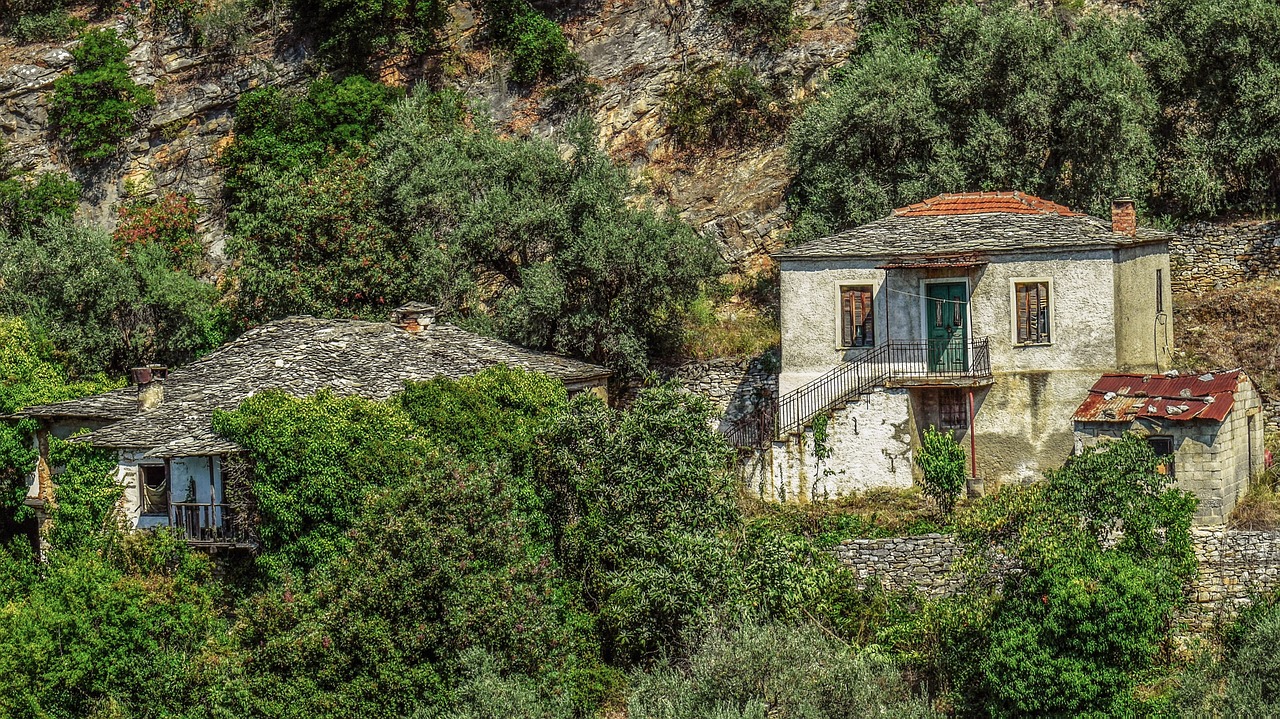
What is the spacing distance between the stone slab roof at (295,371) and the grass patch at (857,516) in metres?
5.93

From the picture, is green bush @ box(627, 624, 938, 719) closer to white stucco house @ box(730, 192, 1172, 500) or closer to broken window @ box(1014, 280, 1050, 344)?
white stucco house @ box(730, 192, 1172, 500)

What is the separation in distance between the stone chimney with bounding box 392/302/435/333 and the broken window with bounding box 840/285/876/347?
9442mm

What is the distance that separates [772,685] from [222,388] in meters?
14.0

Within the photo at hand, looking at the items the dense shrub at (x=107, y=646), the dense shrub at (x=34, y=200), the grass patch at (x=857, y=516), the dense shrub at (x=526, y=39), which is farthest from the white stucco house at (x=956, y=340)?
the dense shrub at (x=34, y=200)

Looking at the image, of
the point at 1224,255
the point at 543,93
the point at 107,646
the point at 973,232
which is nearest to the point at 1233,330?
the point at 1224,255

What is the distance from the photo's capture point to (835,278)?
3083cm

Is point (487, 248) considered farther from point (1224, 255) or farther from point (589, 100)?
point (1224, 255)

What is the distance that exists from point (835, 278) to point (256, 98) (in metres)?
23.4

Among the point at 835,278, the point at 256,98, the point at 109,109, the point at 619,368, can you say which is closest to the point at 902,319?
the point at 835,278

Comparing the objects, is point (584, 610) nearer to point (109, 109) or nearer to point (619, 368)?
point (619, 368)

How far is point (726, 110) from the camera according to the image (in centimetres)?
4388

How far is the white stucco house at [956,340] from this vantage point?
29109mm

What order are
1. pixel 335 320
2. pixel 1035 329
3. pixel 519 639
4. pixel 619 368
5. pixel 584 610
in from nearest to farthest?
pixel 519 639 < pixel 584 610 < pixel 1035 329 < pixel 335 320 < pixel 619 368

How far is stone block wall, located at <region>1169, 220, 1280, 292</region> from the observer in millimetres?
34938
